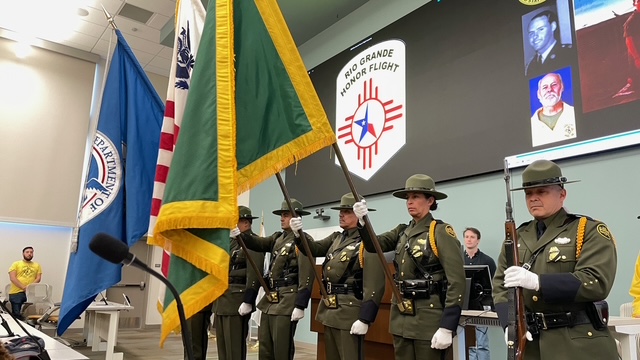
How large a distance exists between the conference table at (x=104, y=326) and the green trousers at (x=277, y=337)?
217cm

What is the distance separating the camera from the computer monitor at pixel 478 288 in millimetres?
3078

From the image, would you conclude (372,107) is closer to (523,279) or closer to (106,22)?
(523,279)

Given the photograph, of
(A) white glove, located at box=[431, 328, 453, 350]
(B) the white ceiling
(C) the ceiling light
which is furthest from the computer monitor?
(C) the ceiling light

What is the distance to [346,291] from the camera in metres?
3.04

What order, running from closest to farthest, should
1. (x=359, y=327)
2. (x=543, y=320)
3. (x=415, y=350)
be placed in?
(x=543, y=320)
(x=415, y=350)
(x=359, y=327)

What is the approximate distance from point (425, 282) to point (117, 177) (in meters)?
1.71

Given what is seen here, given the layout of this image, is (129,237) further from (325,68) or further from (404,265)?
(325,68)

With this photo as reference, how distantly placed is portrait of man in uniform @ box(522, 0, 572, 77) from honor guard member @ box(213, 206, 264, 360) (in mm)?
2860

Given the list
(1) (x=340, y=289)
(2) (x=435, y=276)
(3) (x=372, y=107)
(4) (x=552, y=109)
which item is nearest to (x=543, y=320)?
(2) (x=435, y=276)

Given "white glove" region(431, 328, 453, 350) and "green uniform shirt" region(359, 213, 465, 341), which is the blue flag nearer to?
"green uniform shirt" region(359, 213, 465, 341)

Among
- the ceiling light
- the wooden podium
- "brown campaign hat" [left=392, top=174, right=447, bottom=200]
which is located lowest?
the wooden podium

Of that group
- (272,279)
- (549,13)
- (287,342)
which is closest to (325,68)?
(549,13)

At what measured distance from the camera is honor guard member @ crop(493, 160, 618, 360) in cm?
167

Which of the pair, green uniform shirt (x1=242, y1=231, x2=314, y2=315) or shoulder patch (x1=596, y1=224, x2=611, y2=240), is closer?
shoulder patch (x1=596, y1=224, x2=611, y2=240)
